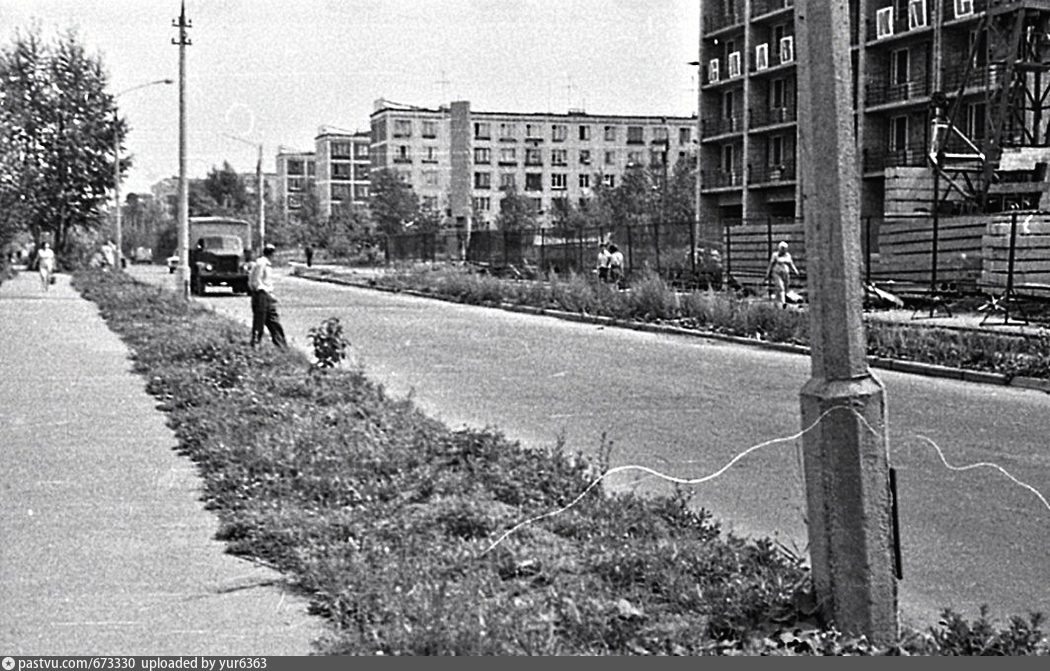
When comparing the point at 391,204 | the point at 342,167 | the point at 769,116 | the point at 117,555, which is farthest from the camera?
the point at 342,167

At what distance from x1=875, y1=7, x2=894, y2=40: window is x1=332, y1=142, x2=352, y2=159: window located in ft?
304

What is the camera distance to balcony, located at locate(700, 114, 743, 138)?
60.8 meters

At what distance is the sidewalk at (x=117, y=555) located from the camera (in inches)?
196

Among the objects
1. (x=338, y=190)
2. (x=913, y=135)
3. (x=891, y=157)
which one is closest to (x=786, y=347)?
(x=891, y=157)

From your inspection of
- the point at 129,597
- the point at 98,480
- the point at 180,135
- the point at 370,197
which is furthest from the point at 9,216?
the point at 370,197

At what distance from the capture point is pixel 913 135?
1983 inches

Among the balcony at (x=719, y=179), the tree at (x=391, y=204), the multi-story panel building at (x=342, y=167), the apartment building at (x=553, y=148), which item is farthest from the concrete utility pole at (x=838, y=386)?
the multi-story panel building at (x=342, y=167)

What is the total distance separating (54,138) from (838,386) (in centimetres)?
5148

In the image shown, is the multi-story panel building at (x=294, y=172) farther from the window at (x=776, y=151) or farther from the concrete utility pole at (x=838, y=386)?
the concrete utility pole at (x=838, y=386)

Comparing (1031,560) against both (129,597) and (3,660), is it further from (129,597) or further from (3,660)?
(3,660)

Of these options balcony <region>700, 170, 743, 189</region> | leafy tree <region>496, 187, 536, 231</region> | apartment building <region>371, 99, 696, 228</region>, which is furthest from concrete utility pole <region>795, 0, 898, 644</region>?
apartment building <region>371, 99, 696, 228</region>

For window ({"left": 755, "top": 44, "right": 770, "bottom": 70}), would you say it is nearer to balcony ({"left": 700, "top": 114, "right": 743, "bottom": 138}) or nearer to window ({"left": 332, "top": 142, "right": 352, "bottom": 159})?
balcony ({"left": 700, "top": 114, "right": 743, "bottom": 138})

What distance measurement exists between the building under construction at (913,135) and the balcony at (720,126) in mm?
70

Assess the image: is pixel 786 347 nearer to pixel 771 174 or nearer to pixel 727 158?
pixel 771 174
